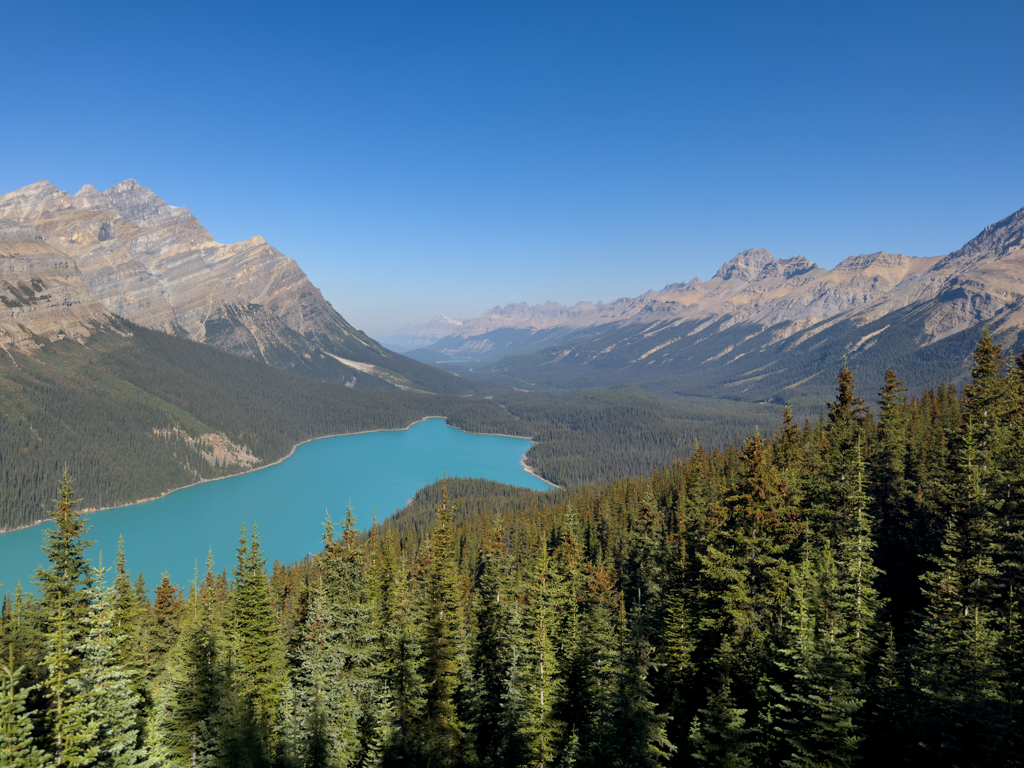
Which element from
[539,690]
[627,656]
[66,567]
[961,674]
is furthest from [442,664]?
[961,674]

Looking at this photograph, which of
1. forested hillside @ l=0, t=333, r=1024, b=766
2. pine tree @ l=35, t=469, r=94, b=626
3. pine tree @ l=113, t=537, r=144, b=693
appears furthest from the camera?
pine tree @ l=113, t=537, r=144, b=693

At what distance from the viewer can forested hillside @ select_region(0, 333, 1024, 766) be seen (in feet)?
52.7

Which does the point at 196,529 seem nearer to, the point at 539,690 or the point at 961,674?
the point at 539,690

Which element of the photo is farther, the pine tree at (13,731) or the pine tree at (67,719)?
the pine tree at (67,719)

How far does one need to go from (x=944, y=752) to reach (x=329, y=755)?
2188cm

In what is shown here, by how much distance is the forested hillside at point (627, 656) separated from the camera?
16.1 m

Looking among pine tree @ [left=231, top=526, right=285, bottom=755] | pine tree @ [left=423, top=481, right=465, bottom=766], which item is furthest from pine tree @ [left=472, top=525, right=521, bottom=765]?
pine tree @ [left=231, top=526, right=285, bottom=755]

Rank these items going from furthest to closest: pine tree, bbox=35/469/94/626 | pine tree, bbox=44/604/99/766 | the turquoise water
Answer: the turquoise water, pine tree, bbox=35/469/94/626, pine tree, bbox=44/604/99/766

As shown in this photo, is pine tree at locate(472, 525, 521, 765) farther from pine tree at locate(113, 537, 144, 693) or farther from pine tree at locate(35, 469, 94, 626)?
pine tree at locate(35, 469, 94, 626)

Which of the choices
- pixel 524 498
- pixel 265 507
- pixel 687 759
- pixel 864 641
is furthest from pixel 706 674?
pixel 265 507

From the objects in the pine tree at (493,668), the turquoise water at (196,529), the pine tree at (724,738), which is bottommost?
the turquoise water at (196,529)

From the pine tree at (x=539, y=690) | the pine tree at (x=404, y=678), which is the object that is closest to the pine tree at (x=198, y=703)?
the pine tree at (x=404, y=678)

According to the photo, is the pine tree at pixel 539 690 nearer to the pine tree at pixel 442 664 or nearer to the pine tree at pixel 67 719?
the pine tree at pixel 442 664

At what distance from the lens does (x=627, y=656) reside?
23625 mm
